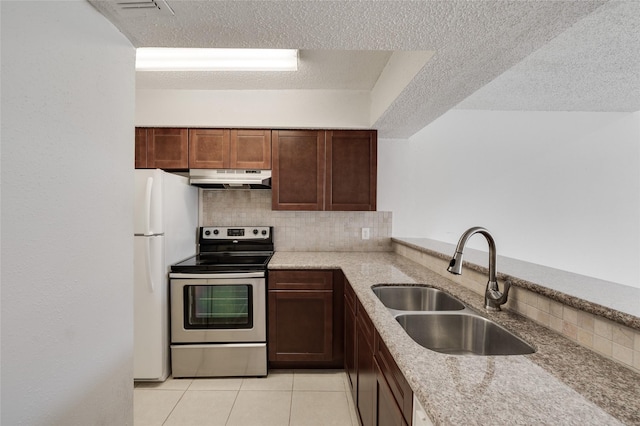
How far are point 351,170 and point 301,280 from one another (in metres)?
1.14

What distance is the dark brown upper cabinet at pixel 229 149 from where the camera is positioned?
2.69 metres

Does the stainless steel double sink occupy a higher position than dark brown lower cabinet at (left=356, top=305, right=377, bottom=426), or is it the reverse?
the stainless steel double sink

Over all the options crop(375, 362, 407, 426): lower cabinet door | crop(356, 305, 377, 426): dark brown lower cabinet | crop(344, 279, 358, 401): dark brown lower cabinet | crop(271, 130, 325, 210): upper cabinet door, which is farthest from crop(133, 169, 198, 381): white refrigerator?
crop(375, 362, 407, 426): lower cabinet door

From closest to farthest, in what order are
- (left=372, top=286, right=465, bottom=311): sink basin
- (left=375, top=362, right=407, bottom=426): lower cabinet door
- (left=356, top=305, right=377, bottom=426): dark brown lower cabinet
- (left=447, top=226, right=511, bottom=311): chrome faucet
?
(left=375, top=362, right=407, bottom=426): lower cabinet door, (left=447, top=226, right=511, bottom=311): chrome faucet, (left=356, top=305, right=377, bottom=426): dark brown lower cabinet, (left=372, top=286, right=465, bottom=311): sink basin

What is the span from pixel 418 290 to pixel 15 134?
1.85 metres

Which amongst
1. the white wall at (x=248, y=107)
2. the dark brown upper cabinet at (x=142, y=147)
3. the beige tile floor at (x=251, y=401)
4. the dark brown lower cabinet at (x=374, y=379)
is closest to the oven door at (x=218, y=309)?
the beige tile floor at (x=251, y=401)

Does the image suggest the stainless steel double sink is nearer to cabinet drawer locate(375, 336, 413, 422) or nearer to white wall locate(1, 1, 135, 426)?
cabinet drawer locate(375, 336, 413, 422)

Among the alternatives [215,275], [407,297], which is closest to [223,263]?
[215,275]

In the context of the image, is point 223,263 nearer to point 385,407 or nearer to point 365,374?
point 365,374

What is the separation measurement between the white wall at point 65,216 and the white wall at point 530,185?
8.06 feet

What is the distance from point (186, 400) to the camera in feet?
6.82

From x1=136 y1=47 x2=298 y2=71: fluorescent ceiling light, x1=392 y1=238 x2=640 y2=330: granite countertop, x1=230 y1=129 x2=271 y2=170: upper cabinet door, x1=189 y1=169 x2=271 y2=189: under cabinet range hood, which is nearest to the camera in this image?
x1=392 y1=238 x2=640 y2=330: granite countertop

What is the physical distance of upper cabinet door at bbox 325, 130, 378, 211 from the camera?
278 cm

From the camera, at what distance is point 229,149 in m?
2.71
